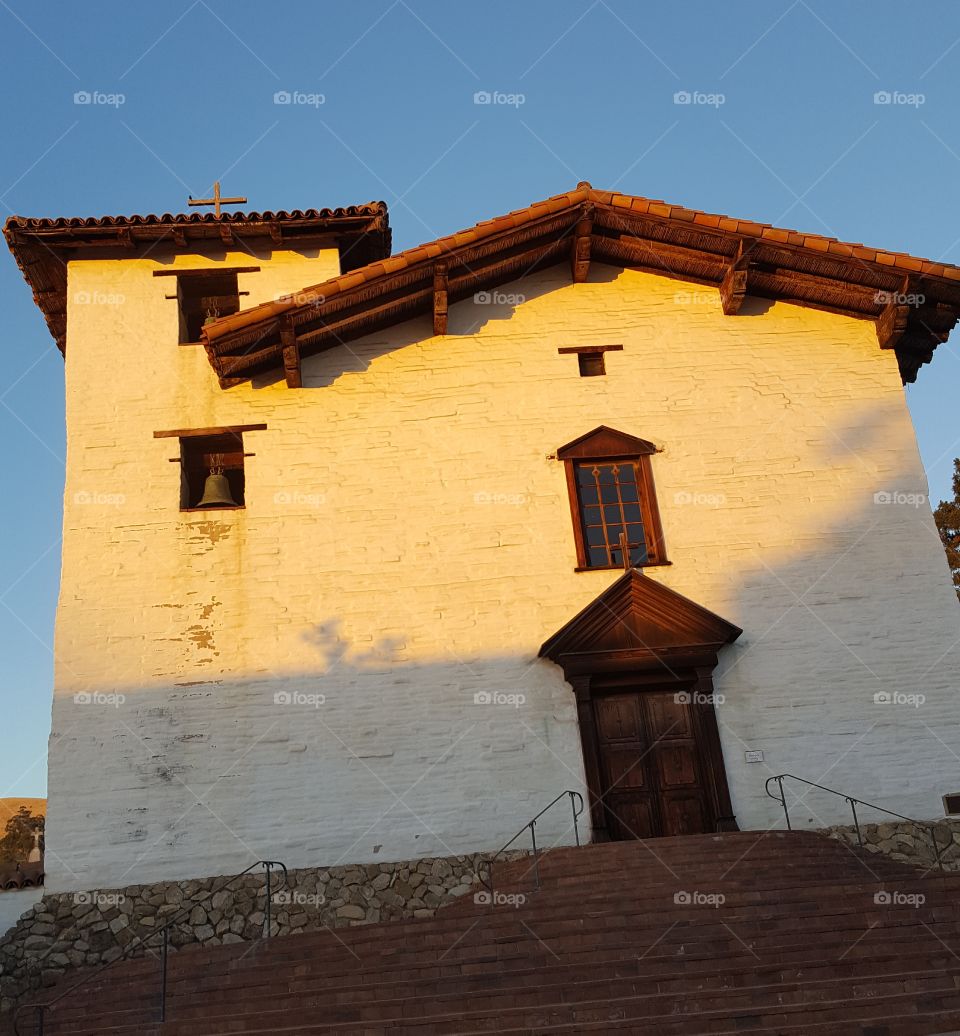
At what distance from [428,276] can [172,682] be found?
588 cm

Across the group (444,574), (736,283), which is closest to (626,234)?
(736,283)

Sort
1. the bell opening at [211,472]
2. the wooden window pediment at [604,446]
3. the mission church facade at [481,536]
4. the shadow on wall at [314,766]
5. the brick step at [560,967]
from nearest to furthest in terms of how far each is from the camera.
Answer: the brick step at [560,967] → the shadow on wall at [314,766] → the mission church facade at [481,536] → the bell opening at [211,472] → the wooden window pediment at [604,446]

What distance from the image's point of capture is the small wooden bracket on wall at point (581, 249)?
14.2m

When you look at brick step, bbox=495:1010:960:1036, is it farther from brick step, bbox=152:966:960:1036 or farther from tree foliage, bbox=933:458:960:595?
tree foliage, bbox=933:458:960:595

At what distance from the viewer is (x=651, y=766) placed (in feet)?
41.2

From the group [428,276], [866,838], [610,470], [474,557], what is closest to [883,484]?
[610,470]

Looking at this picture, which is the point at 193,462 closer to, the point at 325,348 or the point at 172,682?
the point at 325,348

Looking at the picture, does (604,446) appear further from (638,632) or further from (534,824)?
(534,824)

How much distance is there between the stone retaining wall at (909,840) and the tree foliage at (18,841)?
14391mm

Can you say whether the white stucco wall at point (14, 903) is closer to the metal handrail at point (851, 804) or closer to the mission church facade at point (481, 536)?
the mission church facade at point (481, 536)

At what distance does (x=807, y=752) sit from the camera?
1252cm

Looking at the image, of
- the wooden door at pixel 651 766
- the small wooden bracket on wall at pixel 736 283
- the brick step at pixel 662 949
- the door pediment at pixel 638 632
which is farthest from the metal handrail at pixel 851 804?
the small wooden bracket on wall at pixel 736 283

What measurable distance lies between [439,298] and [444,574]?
3.55 m

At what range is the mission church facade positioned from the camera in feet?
40.2
